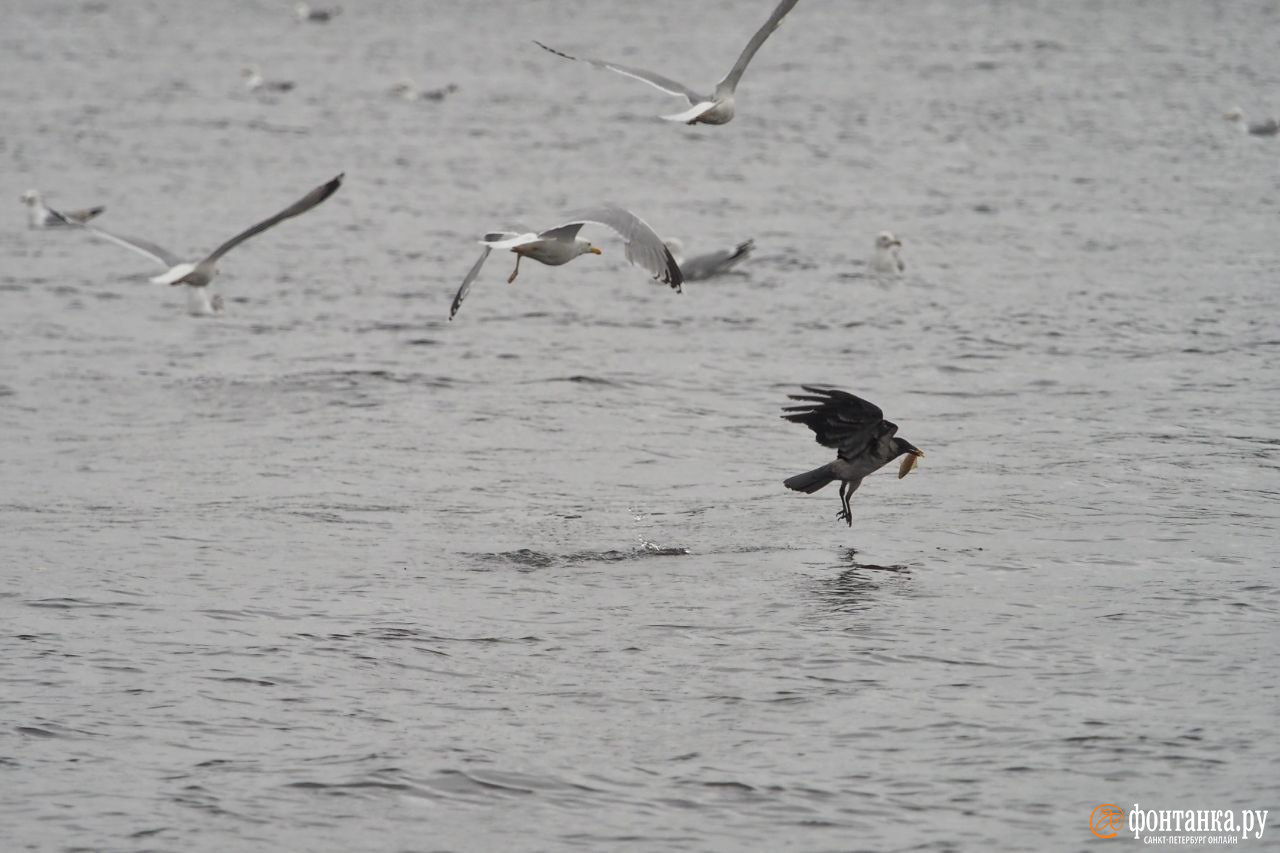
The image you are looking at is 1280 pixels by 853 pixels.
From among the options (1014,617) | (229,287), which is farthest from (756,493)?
(229,287)

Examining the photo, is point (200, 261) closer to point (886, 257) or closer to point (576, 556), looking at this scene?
point (576, 556)

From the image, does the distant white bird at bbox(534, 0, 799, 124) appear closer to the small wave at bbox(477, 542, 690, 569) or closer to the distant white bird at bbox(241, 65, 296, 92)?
the small wave at bbox(477, 542, 690, 569)

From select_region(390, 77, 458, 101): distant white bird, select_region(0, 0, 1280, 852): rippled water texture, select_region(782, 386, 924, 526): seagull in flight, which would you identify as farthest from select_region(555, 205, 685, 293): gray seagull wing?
select_region(390, 77, 458, 101): distant white bird

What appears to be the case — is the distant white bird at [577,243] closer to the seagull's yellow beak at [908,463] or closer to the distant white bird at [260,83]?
the seagull's yellow beak at [908,463]

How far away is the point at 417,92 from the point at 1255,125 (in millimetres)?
16112

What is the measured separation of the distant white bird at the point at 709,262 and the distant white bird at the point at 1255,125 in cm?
1238

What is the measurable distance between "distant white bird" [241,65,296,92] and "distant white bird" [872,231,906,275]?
20071mm

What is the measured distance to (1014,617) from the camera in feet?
34.2

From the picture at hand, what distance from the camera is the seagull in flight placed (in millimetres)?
12000

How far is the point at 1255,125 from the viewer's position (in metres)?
30.1

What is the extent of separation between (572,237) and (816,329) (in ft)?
21.7

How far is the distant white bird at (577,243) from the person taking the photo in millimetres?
11817

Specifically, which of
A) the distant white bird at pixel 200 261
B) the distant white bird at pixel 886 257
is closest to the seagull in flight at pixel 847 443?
the distant white bird at pixel 200 261

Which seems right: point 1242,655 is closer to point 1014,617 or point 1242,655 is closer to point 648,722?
point 1014,617
